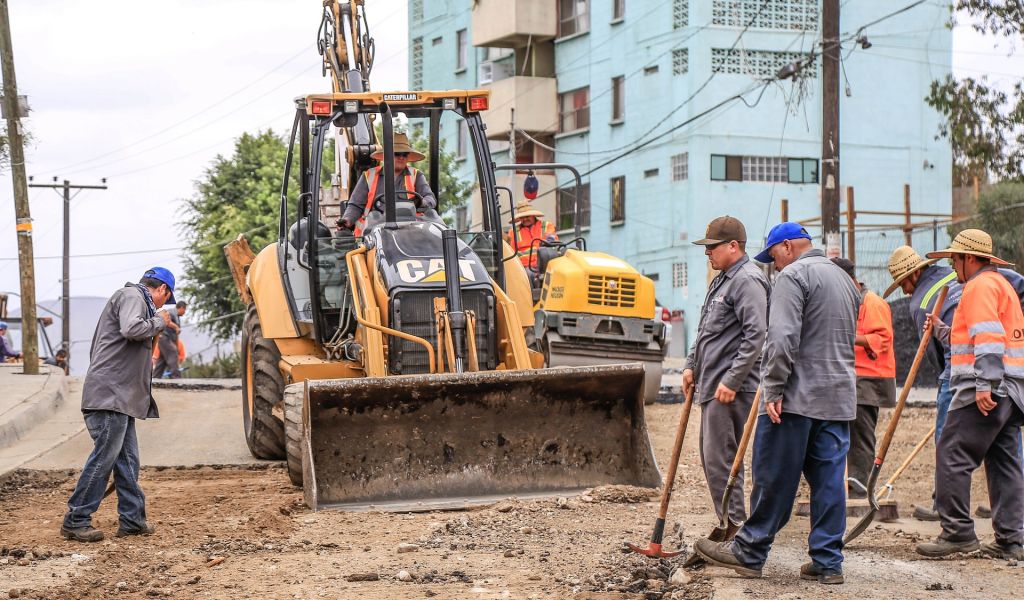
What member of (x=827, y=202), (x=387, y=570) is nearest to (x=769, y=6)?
(x=827, y=202)

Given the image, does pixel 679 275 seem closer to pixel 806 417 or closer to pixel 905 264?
pixel 905 264

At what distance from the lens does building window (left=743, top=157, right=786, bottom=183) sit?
35.2 meters

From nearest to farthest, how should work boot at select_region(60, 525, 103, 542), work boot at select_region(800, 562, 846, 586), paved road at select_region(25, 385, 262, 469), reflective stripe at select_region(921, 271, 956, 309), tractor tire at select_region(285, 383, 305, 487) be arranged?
work boot at select_region(800, 562, 846, 586)
work boot at select_region(60, 525, 103, 542)
reflective stripe at select_region(921, 271, 956, 309)
tractor tire at select_region(285, 383, 305, 487)
paved road at select_region(25, 385, 262, 469)

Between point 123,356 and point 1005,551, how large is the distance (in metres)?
5.52

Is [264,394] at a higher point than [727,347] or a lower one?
lower

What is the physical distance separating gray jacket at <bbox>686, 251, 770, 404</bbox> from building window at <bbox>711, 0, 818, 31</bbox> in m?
27.6

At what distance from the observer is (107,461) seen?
29.2 ft

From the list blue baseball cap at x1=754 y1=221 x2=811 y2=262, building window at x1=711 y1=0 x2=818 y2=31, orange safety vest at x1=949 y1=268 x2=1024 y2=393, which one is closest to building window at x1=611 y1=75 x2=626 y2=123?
building window at x1=711 y1=0 x2=818 y2=31

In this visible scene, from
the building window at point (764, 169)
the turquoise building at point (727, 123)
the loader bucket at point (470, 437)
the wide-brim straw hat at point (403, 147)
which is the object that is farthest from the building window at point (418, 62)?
the loader bucket at point (470, 437)

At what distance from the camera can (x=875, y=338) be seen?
9977 millimetres

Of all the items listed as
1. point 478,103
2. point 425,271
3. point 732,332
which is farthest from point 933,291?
point 478,103

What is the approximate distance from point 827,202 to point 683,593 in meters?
12.2

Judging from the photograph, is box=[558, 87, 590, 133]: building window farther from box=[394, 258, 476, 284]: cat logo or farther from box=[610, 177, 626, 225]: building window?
box=[394, 258, 476, 284]: cat logo

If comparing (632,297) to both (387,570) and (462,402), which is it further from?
(387,570)
